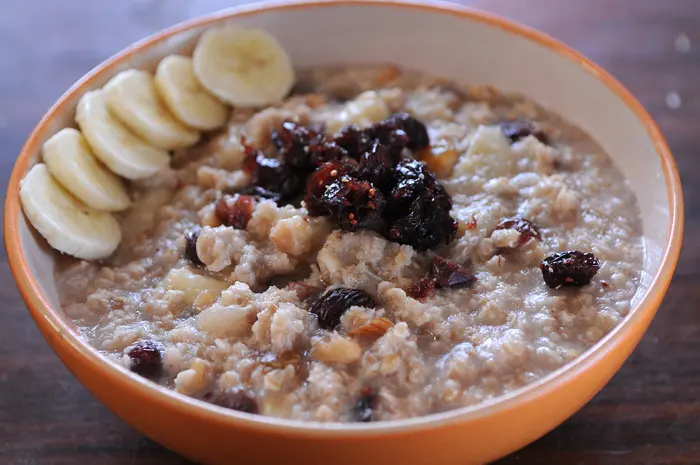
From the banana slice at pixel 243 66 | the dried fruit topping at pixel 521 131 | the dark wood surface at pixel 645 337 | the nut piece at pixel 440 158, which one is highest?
the banana slice at pixel 243 66

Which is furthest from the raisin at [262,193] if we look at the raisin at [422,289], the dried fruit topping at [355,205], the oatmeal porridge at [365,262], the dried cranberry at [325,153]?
the raisin at [422,289]

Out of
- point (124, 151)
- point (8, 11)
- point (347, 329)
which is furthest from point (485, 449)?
point (8, 11)

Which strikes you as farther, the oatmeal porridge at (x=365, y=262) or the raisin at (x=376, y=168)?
the raisin at (x=376, y=168)

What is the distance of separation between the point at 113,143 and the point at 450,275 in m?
1.01

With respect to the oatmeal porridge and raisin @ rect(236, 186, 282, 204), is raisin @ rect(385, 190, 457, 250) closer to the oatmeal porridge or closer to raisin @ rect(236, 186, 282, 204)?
the oatmeal porridge

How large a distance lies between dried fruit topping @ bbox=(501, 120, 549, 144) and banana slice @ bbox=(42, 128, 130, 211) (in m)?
1.12

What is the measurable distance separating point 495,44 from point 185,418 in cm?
160

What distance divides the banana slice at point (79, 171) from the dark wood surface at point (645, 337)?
0.43 metres

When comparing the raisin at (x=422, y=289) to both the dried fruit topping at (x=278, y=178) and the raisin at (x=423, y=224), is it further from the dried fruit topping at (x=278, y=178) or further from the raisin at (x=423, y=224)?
the dried fruit topping at (x=278, y=178)

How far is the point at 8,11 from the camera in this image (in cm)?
340

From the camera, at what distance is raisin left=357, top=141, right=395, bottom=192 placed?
1990 millimetres

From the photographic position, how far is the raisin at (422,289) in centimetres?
183

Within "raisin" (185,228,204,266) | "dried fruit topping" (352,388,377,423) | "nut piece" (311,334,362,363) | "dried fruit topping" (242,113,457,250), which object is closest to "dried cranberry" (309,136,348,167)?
"dried fruit topping" (242,113,457,250)

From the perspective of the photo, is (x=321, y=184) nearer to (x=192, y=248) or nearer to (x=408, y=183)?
(x=408, y=183)
